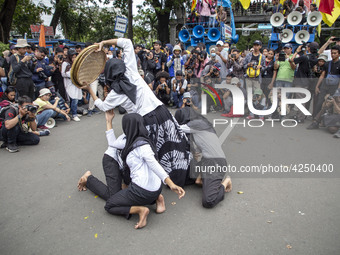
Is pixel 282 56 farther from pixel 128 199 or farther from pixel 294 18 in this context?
pixel 128 199

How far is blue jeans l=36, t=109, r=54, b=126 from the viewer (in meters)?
5.68

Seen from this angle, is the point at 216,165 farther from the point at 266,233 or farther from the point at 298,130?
the point at 298,130

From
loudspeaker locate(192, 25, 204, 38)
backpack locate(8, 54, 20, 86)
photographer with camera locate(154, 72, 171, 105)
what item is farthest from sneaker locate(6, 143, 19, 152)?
loudspeaker locate(192, 25, 204, 38)

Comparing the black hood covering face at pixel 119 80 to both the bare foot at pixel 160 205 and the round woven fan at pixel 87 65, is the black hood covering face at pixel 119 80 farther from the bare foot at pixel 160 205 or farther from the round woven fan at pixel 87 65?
the bare foot at pixel 160 205

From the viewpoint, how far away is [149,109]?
131 inches

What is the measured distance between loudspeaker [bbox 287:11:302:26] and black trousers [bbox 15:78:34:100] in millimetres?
9820

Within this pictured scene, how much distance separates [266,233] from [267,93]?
507 cm

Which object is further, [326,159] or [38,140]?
[38,140]

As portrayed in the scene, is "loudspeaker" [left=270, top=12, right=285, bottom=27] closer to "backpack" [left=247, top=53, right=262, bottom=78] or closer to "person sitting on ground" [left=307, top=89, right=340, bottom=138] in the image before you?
"backpack" [left=247, top=53, right=262, bottom=78]

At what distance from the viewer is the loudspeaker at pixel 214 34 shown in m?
11.9

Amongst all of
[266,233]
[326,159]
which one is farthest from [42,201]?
[326,159]

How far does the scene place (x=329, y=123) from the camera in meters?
5.57

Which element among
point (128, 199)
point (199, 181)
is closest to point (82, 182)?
point (128, 199)

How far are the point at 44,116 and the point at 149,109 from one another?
3.44 meters
